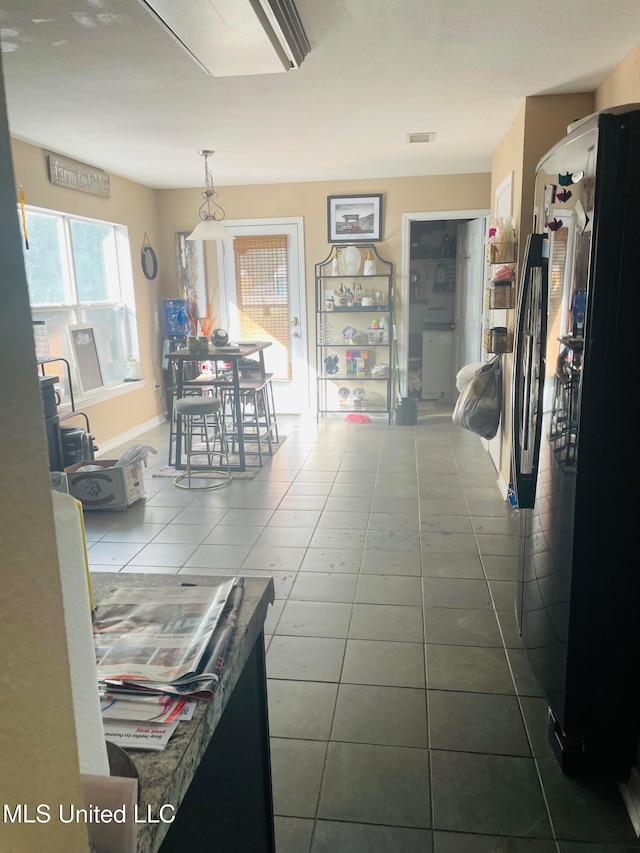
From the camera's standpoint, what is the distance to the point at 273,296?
6.79 meters

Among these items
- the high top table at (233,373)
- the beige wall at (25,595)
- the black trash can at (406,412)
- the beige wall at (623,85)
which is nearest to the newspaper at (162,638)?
the beige wall at (25,595)

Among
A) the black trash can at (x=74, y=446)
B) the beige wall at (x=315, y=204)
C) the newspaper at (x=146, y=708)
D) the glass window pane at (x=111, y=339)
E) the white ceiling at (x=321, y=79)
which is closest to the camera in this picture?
the newspaper at (x=146, y=708)

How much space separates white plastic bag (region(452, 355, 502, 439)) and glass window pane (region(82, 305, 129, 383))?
336 centimetres

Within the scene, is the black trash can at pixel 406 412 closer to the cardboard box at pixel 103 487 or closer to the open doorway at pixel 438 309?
the open doorway at pixel 438 309

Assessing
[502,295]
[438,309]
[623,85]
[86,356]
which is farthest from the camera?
[438,309]

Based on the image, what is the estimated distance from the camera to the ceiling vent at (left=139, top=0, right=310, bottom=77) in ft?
7.06

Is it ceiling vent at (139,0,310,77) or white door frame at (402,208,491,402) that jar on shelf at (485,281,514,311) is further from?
white door frame at (402,208,491,402)

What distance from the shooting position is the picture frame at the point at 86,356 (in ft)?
16.9

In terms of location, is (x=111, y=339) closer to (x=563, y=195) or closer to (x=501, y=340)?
(x=501, y=340)

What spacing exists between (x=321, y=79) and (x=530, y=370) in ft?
6.92

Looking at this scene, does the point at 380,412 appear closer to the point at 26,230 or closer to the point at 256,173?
the point at 256,173

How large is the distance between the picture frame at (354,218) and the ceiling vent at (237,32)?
3677 mm

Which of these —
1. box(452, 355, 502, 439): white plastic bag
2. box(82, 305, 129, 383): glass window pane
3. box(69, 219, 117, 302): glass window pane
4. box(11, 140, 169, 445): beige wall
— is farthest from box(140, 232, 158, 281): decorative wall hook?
box(452, 355, 502, 439): white plastic bag

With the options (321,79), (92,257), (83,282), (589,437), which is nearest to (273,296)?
(92,257)
